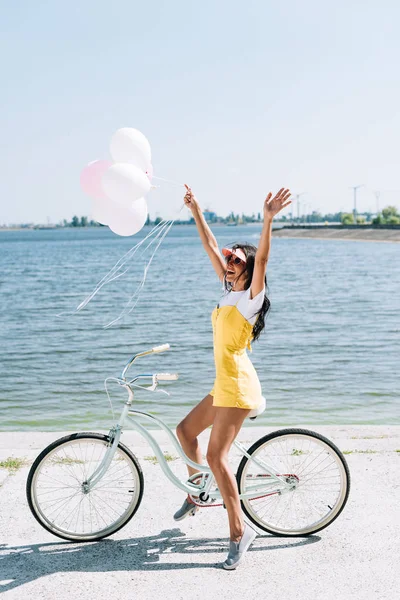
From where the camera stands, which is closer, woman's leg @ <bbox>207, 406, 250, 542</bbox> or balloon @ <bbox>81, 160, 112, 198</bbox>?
woman's leg @ <bbox>207, 406, 250, 542</bbox>

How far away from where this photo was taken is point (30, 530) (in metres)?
4.87

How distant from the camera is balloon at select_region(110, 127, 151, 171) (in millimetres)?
4758

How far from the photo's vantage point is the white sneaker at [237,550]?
4.31m

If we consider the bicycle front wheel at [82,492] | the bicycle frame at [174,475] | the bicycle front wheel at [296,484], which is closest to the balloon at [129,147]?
the bicycle frame at [174,475]

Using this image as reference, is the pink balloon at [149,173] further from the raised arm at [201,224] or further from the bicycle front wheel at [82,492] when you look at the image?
the bicycle front wheel at [82,492]

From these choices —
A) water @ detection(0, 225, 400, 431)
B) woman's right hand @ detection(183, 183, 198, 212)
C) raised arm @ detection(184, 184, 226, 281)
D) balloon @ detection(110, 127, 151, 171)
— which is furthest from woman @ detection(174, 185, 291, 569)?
water @ detection(0, 225, 400, 431)

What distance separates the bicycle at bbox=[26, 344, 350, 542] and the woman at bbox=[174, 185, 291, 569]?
205 mm

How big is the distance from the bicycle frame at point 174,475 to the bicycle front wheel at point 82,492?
6 cm

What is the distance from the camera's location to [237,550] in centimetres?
434

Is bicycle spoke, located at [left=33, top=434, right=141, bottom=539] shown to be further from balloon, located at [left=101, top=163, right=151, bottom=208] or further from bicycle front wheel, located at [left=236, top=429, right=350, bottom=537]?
balloon, located at [left=101, top=163, right=151, bottom=208]

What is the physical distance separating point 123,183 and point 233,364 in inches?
51.2

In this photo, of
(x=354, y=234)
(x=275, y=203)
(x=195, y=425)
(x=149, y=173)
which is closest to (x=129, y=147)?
(x=149, y=173)

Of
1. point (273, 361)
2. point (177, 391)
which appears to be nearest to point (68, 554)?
point (177, 391)

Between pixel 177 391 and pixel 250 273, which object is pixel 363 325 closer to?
pixel 177 391
